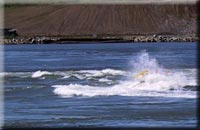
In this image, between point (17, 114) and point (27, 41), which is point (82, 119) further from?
point (27, 41)

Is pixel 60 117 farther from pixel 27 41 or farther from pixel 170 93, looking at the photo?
pixel 27 41

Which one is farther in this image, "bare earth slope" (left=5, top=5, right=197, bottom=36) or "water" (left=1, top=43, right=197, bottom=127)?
"bare earth slope" (left=5, top=5, right=197, bottom=36)

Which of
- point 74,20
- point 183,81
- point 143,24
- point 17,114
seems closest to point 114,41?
point 143,24

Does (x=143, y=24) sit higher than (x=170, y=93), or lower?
higher

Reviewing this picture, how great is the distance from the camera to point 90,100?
236 inches

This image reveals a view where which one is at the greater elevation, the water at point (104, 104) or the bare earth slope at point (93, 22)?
the bare earth slope at point (93, 22)

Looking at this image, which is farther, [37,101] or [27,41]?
[27,41]

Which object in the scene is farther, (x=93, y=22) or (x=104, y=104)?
(x=93, y=22)

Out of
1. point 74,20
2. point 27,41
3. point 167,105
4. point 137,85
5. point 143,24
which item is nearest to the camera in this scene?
point 167,105

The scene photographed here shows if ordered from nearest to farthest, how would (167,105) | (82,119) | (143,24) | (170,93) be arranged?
(82,119)
(167,105)
(170,93)
(143,24)

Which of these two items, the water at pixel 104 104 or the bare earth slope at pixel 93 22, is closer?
the water at pixel 104 104

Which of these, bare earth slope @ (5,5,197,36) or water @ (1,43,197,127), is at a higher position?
bare earth slope @ (5,5,197,36)

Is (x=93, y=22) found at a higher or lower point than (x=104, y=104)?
higher

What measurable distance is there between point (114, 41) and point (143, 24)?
4488 mm
